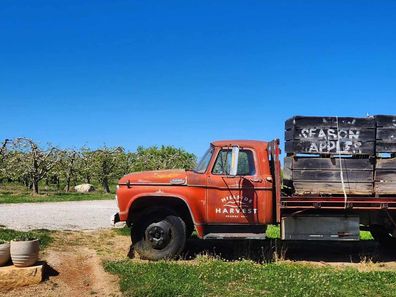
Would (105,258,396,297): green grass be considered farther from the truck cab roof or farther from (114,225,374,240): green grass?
(114,225,374,240): green grass

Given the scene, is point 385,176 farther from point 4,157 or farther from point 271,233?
point 4,157

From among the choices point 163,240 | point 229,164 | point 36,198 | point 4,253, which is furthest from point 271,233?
point 36,198

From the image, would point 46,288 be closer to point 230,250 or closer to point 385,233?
point 230,250

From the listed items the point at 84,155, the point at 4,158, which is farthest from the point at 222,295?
the point at 84,155

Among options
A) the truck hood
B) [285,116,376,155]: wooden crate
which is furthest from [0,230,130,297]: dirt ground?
[285,116,376,155]: wooden crate

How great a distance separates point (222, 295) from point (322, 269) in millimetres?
2516

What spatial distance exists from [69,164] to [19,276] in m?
29.6

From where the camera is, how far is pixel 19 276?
7.34 metres

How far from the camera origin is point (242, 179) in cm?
884

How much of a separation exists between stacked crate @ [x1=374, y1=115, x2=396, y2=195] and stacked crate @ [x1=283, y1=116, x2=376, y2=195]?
10 centimetres

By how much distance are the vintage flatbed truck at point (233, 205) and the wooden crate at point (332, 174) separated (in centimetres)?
14

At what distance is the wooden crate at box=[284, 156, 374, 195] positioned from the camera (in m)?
8.81

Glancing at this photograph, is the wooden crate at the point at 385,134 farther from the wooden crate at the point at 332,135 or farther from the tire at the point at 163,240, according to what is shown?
the tire at the point at 163,240

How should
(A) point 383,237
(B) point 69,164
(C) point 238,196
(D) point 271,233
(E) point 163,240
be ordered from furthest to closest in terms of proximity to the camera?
(B) point 69,164 → (D) point 271,233 → (A) point 383,237 → (E) point 163,240 → (C) point 238,196
